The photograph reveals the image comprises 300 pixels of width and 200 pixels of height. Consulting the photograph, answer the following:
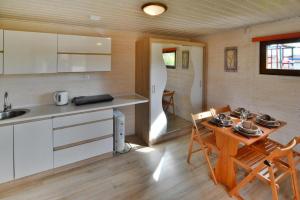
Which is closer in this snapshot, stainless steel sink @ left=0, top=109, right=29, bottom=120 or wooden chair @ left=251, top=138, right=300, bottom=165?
wooden chair @ left=251, top=138, right=300, bottom=165

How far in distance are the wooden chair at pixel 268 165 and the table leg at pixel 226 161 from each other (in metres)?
0.10

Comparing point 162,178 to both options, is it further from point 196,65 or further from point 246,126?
point 196,65

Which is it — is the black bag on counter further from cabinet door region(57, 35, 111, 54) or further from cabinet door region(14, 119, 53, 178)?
cabinet door region(57, 35, 111, 54)

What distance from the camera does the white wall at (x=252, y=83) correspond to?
2.63 meters

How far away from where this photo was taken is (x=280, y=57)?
8.86 feet

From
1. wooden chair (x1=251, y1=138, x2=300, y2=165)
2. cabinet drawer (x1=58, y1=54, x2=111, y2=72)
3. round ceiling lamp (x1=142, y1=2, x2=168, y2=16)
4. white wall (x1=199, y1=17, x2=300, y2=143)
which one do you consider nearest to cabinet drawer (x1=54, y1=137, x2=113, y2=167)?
cabinet drawer (x1=58, y1=54, x2=111, y2=72)

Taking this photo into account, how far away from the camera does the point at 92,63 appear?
9.22 feet

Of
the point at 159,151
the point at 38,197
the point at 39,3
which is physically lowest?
the point at 38,197

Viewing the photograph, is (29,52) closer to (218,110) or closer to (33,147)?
(33,147)

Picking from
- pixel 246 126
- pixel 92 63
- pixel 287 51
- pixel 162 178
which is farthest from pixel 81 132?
pixel 287 51

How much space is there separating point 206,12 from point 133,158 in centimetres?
227

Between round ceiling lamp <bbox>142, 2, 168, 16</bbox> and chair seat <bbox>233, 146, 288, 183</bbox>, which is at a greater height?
round ceiling lamp <bbox>142, 2, 168, 16</bbox>

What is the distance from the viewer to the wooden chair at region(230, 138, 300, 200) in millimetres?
1675

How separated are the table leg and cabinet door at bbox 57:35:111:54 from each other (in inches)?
82.6
